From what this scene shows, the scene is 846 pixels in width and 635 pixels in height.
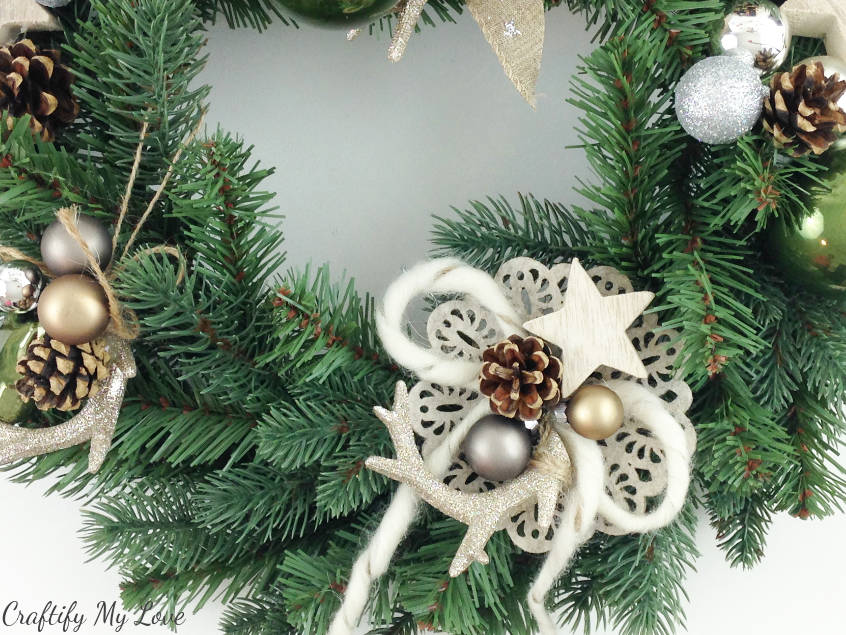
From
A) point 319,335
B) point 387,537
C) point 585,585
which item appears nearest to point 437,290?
point 319,335

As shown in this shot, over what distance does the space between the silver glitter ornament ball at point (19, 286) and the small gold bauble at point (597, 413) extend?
1.57 feet

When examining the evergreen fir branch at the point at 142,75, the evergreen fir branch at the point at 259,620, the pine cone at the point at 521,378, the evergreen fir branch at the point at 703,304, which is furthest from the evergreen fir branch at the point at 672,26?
the evergreen fir branch at the point at 259,620

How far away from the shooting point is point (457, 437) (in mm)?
563

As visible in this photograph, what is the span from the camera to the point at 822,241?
1.72ft

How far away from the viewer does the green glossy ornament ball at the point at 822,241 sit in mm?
519

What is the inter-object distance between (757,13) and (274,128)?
48cm

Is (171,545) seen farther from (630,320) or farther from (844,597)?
(844,597)

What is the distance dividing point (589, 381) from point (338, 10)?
376mm

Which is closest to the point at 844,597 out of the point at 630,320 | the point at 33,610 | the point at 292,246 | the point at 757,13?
the point at 630,320

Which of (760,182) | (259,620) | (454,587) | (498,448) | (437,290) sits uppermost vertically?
(760,182)

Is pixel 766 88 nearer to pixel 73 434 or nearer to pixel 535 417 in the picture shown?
pixel 535 417

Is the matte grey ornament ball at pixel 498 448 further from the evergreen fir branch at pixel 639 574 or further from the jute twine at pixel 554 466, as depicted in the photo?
the evergreen fir branch at pixel 639 574

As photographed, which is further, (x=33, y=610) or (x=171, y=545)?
(x=33, y=610)

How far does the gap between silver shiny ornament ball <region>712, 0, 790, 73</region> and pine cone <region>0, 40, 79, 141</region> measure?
57cm
